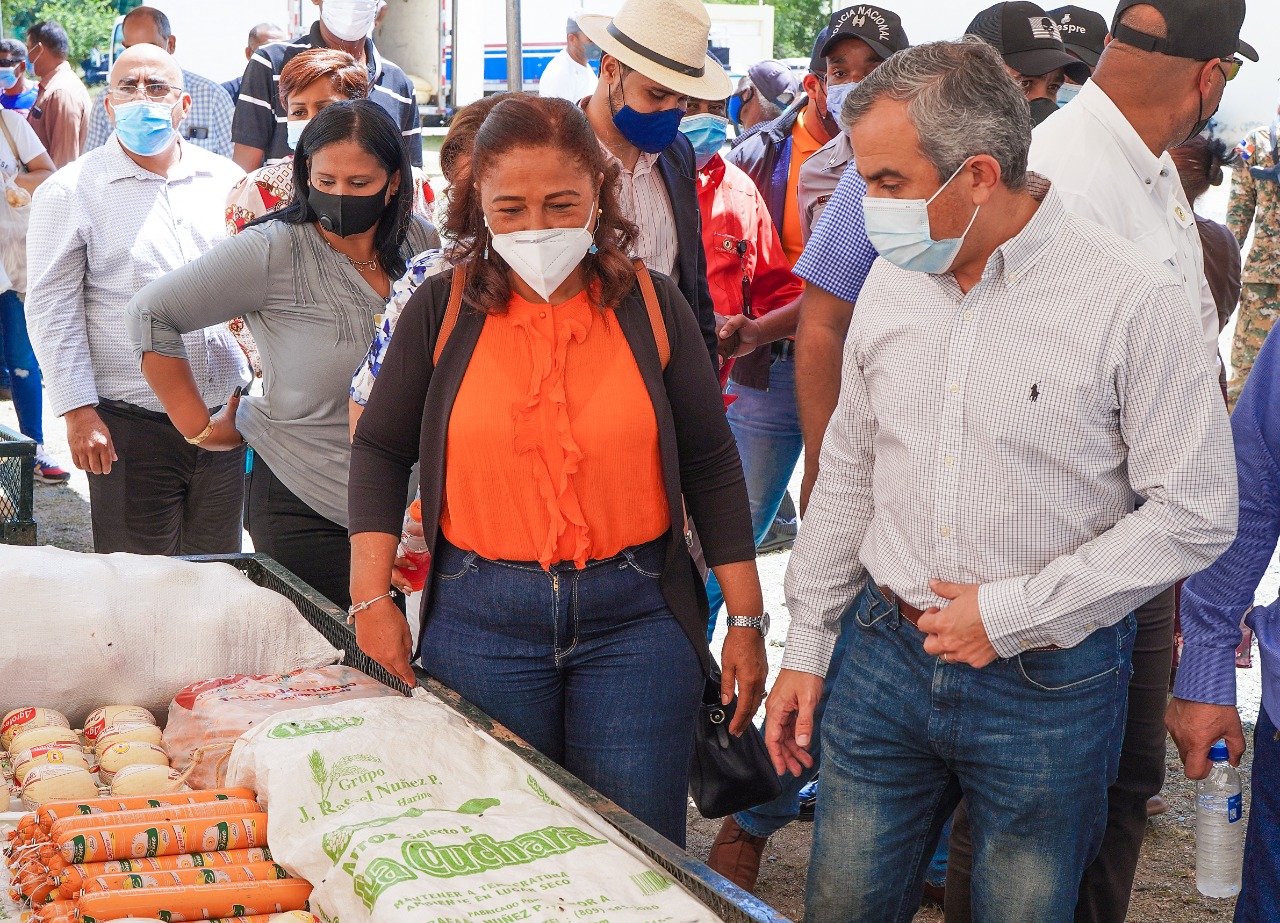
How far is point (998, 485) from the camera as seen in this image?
1.97 meters

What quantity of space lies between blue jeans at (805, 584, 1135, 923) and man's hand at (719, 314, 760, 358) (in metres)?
1.58

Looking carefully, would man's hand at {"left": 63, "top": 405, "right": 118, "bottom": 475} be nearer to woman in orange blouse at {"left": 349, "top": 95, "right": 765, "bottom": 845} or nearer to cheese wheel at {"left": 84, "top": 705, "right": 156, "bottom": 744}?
cheese wheel at {"left": 84, "top": 705, "right": 156, "bottom": 744}

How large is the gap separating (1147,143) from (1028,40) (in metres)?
1.53

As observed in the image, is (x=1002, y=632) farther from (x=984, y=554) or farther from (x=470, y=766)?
(x=470, y=766)

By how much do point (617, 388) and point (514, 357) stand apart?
0.18 m

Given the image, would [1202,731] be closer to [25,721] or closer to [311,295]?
[311,295]

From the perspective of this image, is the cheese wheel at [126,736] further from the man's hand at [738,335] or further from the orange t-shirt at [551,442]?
the man's hand at [738,335]

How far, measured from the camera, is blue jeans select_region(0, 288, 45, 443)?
721 cm

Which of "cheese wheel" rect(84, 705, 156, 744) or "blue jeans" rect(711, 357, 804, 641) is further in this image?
"blue jeans" rect(711, 357, 804, 641)

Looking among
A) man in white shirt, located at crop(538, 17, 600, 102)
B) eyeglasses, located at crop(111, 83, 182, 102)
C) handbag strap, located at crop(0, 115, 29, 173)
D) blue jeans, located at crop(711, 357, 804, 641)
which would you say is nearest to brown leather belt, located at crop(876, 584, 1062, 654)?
blue jeans, located at crop(711, 357, 804, 641)

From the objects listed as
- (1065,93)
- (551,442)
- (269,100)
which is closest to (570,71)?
(269,100)

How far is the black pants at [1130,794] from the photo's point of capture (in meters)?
2.46

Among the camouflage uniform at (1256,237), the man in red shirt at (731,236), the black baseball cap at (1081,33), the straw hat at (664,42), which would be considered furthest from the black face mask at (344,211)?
the camouflage uniform at (1256,237)

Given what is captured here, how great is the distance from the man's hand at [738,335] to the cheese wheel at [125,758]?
1889mm
